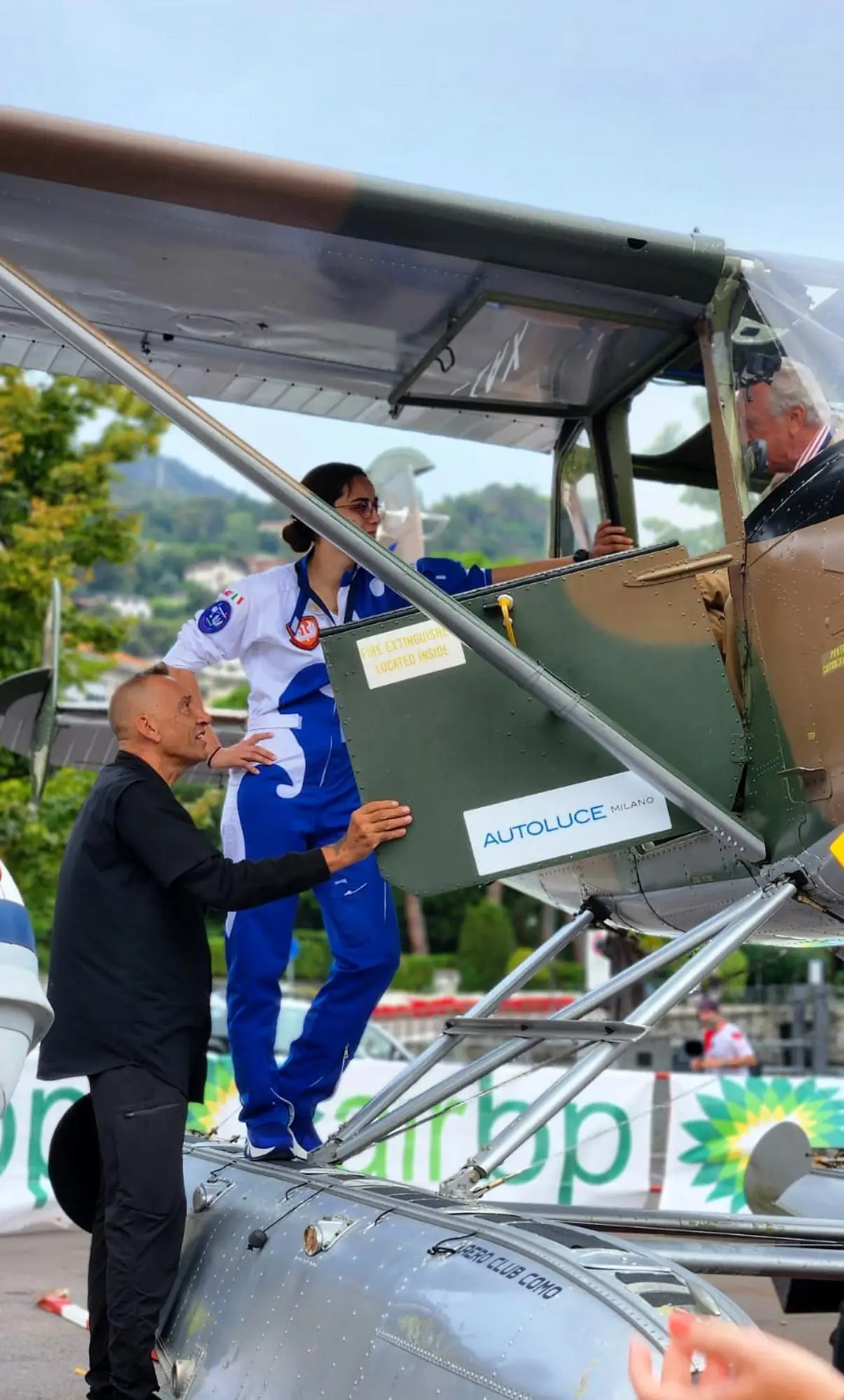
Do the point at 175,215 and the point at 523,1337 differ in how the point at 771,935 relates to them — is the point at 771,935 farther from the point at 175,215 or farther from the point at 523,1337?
the point at 175,215

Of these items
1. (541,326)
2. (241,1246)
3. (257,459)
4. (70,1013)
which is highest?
(541,326)

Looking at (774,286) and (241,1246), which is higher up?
(774,286)

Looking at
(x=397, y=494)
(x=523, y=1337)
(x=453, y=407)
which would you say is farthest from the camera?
(x=397, y=494)

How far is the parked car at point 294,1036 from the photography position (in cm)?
1366

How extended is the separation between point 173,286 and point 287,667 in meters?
1.26

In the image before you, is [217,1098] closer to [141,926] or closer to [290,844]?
[290,844]

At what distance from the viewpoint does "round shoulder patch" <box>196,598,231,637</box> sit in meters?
4.78

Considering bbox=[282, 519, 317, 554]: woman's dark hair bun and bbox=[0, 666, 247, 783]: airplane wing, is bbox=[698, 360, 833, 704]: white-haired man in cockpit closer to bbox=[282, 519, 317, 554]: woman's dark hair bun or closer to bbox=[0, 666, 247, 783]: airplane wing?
bbox=[282, 519, 317, 554]: woman's dark hair bun

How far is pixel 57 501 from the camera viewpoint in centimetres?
1600

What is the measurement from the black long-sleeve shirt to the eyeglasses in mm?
1132

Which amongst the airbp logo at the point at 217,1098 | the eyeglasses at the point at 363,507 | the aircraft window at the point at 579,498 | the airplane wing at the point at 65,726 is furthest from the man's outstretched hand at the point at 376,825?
the airbp logo at the point at 217,1098

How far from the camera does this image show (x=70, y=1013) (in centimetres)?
405

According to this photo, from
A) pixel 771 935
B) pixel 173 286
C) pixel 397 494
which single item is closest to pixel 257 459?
pixel 173 286

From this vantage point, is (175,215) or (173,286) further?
(173,286)
